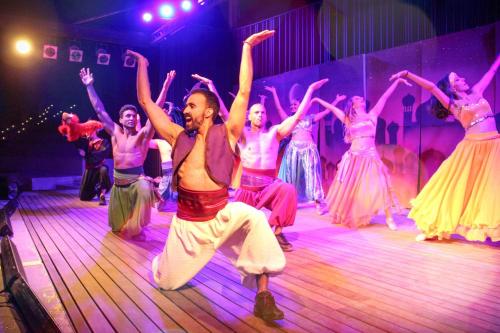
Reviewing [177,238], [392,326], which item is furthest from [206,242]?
[392,326]

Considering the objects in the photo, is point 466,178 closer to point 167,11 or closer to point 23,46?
point 167,11

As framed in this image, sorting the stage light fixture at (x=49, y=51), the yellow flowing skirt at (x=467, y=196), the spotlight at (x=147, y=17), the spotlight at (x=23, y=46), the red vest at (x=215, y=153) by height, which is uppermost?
the spotlight at (x=147, y=17)

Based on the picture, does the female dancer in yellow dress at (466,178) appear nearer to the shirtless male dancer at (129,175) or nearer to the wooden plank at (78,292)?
the shirtless male dancer at (129,175)

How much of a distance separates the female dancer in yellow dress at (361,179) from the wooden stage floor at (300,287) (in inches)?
25.5

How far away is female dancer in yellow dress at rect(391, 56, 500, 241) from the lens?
4488 mm

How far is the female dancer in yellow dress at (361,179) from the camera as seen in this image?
6043 millimetres

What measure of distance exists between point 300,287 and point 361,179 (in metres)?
3.27

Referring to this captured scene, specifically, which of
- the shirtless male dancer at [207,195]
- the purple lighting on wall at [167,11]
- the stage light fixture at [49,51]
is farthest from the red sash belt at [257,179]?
the stage light fixture at [49,51]

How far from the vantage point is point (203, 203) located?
2877mm

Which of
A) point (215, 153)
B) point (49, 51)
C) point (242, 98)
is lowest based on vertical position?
point (215, 153)

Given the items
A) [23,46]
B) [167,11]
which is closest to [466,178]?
[167,11]

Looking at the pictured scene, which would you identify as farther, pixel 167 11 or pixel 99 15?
pixel 99 15

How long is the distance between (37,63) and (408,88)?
9714mm

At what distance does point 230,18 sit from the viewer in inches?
478
